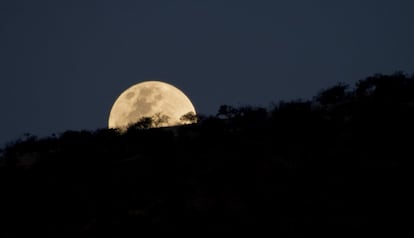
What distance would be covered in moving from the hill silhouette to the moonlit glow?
12.7 meters

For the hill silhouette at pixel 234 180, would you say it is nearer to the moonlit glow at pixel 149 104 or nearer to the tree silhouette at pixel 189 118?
the tree silhouette at pixel 189 118

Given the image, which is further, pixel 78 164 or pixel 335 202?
pixel 78 164

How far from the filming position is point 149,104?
4244 centimetres

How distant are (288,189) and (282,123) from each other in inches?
293

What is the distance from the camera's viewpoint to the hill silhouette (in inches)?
603

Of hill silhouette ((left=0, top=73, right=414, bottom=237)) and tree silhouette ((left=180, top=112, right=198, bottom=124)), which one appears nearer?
hill silhouette ((left=0, top=73, right=414, bottom=237))

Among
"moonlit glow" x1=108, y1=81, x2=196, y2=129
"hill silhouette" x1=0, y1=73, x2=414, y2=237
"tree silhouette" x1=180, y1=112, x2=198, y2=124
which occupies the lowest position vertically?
"hill silhouette" x1=0, y1=73, x2=414, y2=237

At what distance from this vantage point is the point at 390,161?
1795 cm

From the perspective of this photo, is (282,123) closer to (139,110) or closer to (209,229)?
(209,229)

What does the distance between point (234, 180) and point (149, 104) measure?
2453 centimetres

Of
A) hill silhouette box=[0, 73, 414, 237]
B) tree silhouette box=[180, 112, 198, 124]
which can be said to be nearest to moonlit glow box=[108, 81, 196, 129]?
tree silhouette box=[180, 112, 198, 124]

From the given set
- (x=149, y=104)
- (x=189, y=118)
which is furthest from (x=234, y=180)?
(x=149, y=104)

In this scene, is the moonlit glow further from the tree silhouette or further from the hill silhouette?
the hill silhouette

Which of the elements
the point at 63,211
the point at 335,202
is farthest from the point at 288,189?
the point at 63,211
